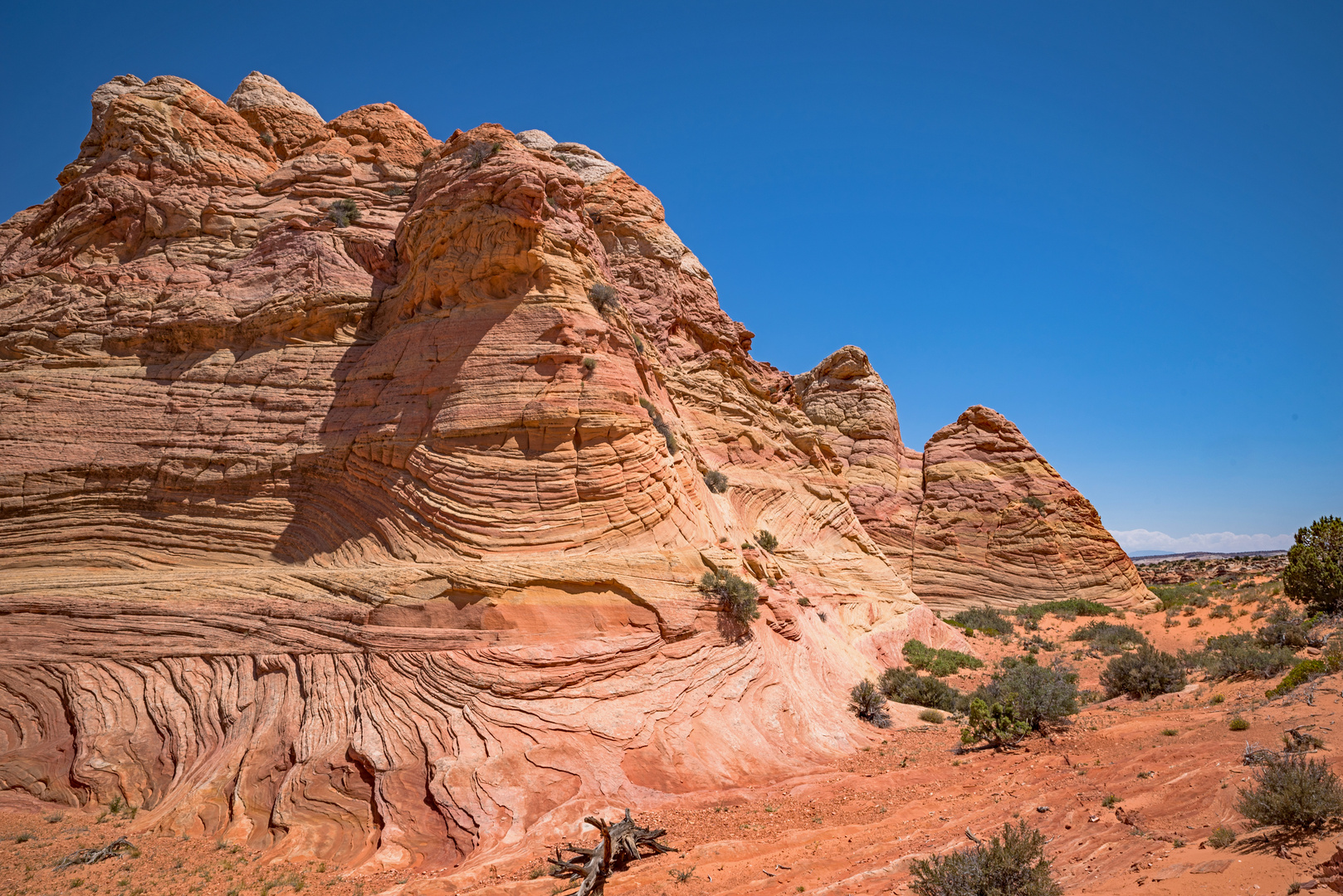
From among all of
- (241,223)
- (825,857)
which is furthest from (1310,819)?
(241,223)

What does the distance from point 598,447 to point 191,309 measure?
1133cm

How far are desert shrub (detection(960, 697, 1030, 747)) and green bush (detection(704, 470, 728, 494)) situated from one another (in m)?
9.74

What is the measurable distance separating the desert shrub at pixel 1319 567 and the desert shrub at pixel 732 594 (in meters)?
15.4

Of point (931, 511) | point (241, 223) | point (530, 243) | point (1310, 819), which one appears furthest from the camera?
point (931, 511)

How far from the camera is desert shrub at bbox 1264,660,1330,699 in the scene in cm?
1117

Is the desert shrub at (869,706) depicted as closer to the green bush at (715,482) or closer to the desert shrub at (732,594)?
the desert shrub at (732,594)

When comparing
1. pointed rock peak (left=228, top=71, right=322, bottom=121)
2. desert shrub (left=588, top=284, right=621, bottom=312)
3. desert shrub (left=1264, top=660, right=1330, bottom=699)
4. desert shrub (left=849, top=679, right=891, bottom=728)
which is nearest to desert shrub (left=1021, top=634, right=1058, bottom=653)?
desert shrub (left=849, top=679, right=891, bottom=728)

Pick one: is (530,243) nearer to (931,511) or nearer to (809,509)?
(809,509)

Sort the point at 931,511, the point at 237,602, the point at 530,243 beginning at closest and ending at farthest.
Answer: the point at 237,602 < the point at 530,243 < the point at 931,511

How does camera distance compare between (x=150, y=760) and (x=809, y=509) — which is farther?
(x=809, y=509)

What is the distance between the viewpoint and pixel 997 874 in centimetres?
646

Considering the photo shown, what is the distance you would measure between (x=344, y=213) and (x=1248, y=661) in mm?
23931

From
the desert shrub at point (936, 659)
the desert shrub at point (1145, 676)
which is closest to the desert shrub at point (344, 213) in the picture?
the desert shrub at point (936, 659)

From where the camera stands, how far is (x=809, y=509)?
2669 cm
